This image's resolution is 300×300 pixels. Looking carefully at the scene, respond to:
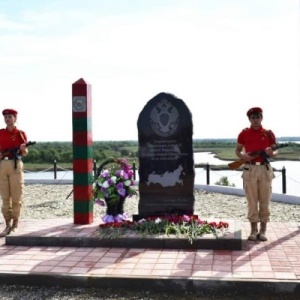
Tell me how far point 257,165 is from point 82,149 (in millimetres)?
2706

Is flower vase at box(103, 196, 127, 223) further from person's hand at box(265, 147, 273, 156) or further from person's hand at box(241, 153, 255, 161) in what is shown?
person's hand at box(265, 147, 273, 156)

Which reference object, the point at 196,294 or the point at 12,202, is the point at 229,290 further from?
the point at 12,202

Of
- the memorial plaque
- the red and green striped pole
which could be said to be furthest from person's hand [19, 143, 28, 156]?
the memorial plaque

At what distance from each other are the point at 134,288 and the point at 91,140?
3.14 m

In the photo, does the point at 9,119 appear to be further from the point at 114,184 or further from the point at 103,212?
the point at 103,212

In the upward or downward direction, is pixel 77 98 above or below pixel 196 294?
above

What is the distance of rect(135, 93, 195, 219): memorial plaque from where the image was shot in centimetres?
639

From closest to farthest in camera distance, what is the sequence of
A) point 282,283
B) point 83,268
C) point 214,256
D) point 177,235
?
point 282,283, point 83,268, point 214,256, point 177,235

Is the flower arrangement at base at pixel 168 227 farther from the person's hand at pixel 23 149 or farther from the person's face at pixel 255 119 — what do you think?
the person's hand at pixel 23 149

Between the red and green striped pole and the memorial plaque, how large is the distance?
894 millimetres

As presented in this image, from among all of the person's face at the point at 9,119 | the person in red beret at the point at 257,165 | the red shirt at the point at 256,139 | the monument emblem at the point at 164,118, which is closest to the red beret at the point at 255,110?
the person in red beret at the point at 257,165

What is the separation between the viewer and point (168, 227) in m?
5.84

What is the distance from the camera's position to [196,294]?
424cm

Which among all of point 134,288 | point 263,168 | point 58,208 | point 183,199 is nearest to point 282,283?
point 134,288
